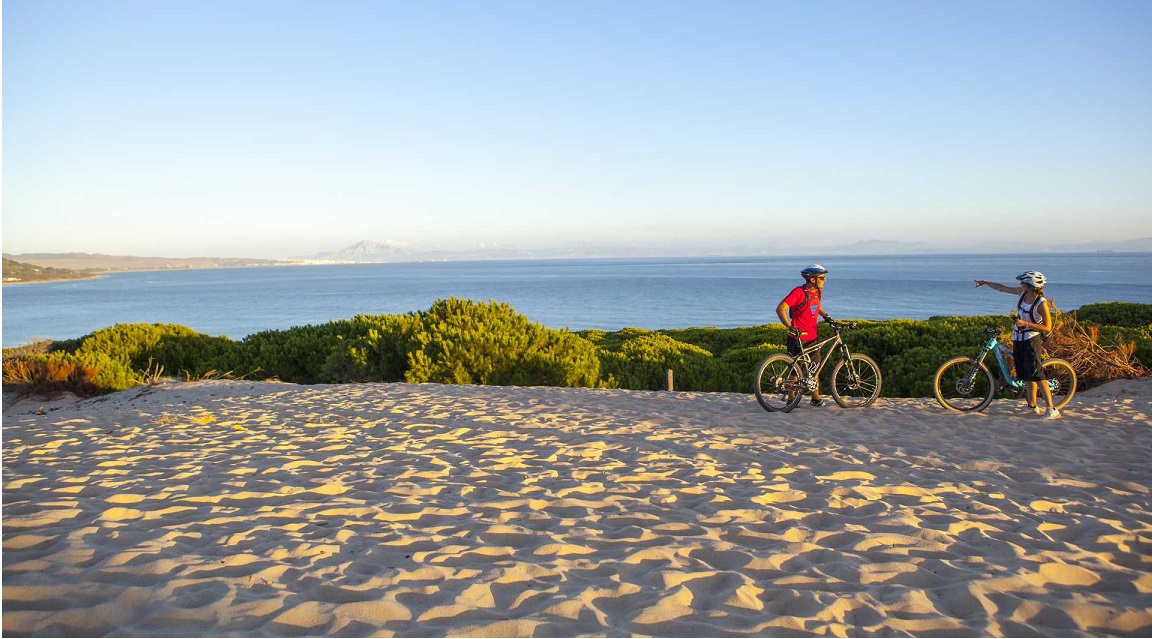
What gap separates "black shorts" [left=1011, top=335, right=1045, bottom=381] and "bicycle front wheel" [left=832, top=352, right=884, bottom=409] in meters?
1.53

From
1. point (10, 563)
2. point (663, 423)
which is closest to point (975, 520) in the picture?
point (663, 423)

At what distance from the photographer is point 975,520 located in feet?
14.7

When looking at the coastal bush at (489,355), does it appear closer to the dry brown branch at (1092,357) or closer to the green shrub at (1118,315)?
the dry brown branch at (1092,357)

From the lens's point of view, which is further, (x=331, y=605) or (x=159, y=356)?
(x=159, y=356)

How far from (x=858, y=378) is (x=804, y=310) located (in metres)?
1.19

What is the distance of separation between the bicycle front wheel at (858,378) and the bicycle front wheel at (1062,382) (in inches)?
73.2

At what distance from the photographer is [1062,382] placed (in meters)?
8.48

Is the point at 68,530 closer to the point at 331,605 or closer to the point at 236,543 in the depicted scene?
the point at 236,543

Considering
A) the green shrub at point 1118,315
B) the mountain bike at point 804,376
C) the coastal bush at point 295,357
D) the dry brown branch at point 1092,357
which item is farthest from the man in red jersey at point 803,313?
the green shrub at point 1118,315

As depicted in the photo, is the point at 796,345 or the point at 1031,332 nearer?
the point at 1031,332

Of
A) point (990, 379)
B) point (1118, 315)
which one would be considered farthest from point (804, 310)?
point (1118, 315)

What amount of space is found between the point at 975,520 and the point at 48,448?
8073mm

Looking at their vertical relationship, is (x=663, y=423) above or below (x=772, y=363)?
below

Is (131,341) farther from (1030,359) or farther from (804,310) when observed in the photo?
(1030,359)
